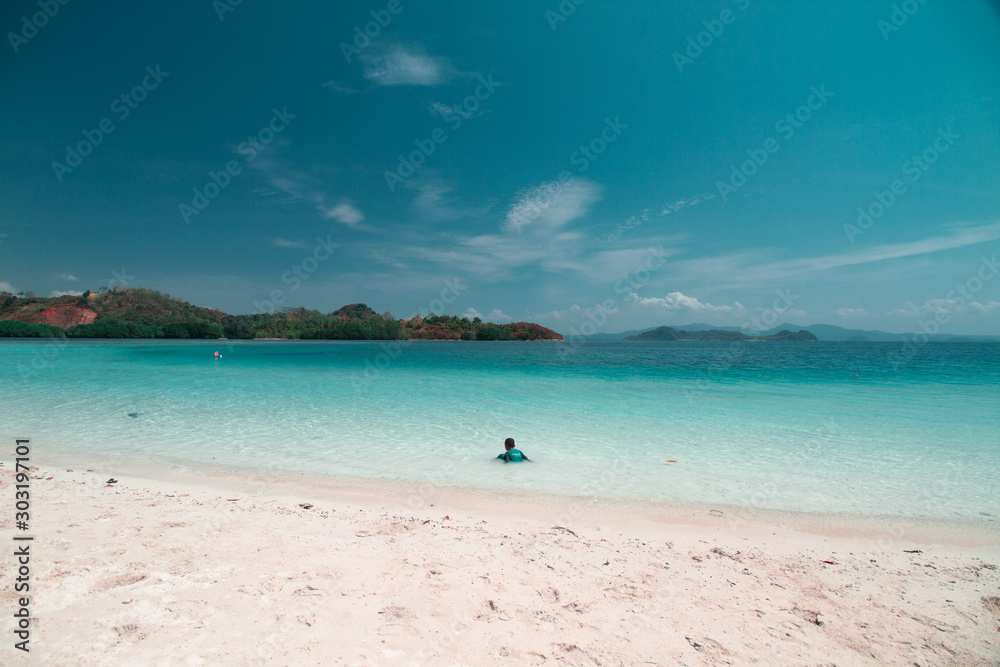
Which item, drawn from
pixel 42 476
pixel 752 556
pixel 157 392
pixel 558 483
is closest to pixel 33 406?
pixel 157 392

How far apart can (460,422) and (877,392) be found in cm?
1931

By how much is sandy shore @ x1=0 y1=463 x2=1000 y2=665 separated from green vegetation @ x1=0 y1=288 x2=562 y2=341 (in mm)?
120925

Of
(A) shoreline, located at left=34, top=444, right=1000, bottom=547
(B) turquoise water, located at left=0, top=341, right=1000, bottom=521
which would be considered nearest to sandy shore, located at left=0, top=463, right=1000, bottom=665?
(A) shoreline, located at left=34, top=444, right=1000, bottom=547

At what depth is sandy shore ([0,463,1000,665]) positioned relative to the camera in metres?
2.66

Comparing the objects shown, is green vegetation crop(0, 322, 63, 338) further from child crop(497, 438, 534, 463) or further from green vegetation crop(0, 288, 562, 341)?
child crop(497, 438, 534, 463)

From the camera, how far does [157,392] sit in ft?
52.1

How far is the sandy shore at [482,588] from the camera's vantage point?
266cm

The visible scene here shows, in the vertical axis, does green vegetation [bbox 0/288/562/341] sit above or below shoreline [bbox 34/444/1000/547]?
above

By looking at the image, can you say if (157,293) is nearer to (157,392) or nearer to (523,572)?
(157,392)

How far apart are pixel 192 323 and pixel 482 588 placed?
415 feet

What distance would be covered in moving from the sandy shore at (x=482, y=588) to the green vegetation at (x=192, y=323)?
121 metres

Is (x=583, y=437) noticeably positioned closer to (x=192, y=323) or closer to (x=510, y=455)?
(x=510, y=455)

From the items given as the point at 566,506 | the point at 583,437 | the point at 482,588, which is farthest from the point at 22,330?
the point at 482,588

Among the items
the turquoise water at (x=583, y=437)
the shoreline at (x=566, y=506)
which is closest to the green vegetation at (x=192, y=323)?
the turquoise water at (x=583, y=437)
